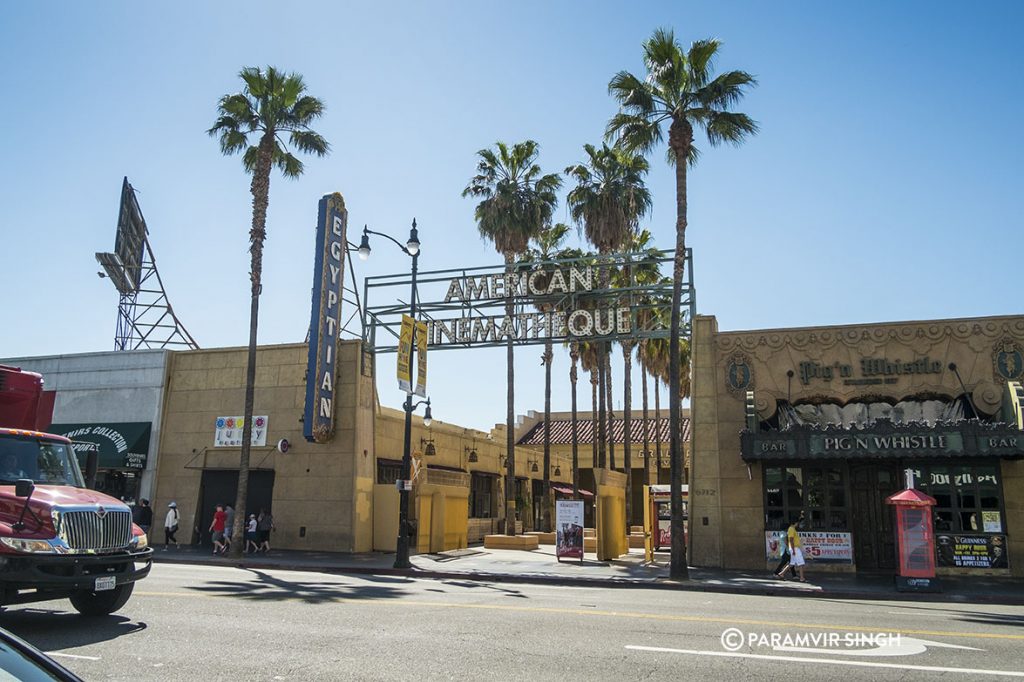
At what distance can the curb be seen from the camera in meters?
17.1

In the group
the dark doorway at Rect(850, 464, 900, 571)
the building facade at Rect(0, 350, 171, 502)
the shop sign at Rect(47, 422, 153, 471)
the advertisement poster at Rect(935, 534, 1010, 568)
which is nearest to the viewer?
the advertisement poster at Rect(935, 534, 1010, 568)

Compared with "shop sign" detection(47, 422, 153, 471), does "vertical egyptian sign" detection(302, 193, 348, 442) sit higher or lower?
higher

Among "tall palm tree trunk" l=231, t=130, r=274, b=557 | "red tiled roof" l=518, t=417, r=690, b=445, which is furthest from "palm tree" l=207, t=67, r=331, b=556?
"red tiled roof" l=518, t=417, r=690, b=445

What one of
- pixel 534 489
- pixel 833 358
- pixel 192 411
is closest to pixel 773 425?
pixel 833 358

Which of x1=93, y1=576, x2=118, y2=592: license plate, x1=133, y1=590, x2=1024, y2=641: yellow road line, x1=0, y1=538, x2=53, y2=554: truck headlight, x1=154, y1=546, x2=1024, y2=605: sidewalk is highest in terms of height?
x1=0, y1=538, x2=53, y2=554: truck headlight

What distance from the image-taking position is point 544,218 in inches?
1373

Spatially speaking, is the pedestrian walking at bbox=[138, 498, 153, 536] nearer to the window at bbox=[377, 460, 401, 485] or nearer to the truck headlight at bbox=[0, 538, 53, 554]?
the window at bbox=[377, 460, 401, 485]

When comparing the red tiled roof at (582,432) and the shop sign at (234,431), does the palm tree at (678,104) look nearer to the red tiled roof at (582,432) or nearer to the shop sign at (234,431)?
the shop sign at (234,431)

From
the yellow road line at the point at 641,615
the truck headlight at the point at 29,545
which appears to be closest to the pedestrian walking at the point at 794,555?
the yellow road line at the point at 641,615

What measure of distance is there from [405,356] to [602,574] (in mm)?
8623

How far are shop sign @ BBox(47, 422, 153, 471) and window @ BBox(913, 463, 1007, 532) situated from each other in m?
27.9

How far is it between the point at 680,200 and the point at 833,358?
697cm

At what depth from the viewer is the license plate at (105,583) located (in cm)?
954

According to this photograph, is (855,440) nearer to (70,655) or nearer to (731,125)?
(731,125)
